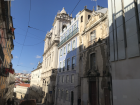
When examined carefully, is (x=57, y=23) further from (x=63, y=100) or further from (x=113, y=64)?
(x=113, y=64)

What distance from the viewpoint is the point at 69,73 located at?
22.2 m

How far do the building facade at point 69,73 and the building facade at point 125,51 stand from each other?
869 cm

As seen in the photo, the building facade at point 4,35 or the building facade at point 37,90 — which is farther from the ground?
the building facade at point 4,35

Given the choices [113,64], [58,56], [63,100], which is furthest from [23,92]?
[113,64]

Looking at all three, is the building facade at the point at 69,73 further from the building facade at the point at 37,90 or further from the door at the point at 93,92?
the building facade at the point at 37,90

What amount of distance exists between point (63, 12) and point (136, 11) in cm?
2902

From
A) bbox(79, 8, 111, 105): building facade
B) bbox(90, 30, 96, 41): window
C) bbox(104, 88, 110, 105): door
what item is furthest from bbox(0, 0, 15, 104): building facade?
bbox(104, 88, 110, 105): door

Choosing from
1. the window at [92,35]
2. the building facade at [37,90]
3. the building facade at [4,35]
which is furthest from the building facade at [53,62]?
the window at [92,35]

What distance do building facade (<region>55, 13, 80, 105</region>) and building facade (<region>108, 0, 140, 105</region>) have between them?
8686 mm

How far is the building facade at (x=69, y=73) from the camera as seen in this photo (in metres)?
19.7

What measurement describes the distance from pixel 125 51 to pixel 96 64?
4809 mm

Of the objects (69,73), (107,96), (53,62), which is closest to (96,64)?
(107,96)

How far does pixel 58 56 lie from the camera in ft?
96.3

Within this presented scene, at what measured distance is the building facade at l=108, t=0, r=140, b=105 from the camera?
9.39 meters
